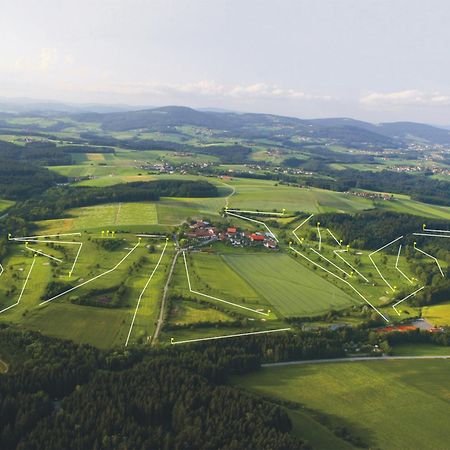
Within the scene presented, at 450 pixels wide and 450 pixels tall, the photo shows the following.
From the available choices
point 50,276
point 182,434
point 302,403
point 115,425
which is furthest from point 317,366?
point 50,276

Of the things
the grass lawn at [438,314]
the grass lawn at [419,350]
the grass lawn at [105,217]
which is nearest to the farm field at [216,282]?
the grass lawn at [419,350]

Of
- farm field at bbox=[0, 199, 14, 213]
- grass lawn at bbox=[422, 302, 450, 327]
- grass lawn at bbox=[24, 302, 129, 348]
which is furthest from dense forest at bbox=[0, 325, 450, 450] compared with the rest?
farm field at bbox=[0, 199, 14, 213]

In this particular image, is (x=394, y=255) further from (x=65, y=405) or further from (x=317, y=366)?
(x=65, y=405)

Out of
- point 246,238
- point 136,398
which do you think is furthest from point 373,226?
point 136,398

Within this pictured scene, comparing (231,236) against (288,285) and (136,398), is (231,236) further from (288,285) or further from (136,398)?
(136,398)

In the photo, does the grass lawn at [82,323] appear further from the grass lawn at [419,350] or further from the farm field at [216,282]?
the grass lawn at [419,350]
